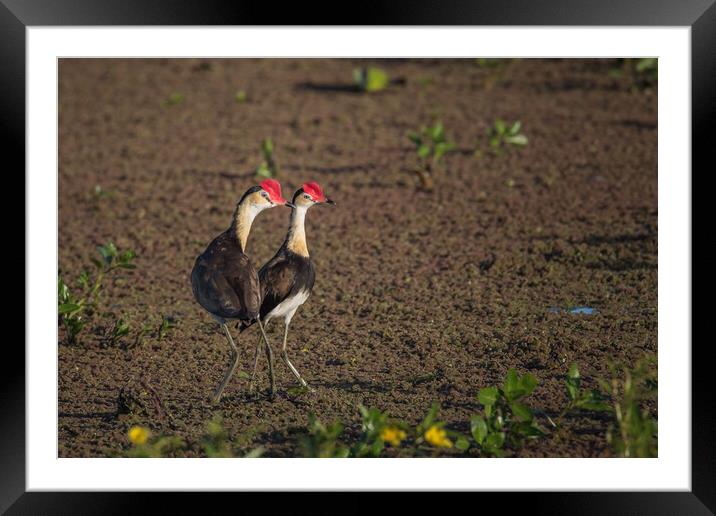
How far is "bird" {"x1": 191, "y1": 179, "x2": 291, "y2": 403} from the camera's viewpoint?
5.25 metres

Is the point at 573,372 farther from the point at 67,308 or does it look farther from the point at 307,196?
the point at 67,308

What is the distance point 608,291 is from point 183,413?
10.9 ft

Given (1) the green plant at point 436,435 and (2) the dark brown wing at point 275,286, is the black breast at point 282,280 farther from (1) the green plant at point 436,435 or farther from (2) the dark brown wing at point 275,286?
(1) the green plant at point 436,435

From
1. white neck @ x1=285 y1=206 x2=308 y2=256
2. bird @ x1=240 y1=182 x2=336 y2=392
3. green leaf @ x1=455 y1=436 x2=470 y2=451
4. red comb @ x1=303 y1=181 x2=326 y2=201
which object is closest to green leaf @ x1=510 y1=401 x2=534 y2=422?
green leaf @ x1=455 y1=436 x2=470 y2=451

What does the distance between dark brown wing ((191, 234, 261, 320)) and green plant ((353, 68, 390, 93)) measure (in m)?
6.85

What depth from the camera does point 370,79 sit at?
11953mm

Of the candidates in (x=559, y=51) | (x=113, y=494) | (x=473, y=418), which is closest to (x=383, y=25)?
(x=559, y=51)

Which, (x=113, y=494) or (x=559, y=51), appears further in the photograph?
(x=559, y=51)

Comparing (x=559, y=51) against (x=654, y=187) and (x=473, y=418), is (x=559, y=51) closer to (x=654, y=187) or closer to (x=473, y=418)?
(x=473, y=418)

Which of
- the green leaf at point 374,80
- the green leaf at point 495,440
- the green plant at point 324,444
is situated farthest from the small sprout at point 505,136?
the green plant at point 324,444

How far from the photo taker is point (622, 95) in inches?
461

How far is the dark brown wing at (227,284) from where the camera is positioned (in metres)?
5.24

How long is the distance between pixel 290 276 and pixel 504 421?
4.90 ft

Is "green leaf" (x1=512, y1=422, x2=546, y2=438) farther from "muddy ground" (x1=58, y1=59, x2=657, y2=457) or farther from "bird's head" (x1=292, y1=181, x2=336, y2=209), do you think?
"bird's head" (x1=292, y1=181, x2=336, y2=209)
